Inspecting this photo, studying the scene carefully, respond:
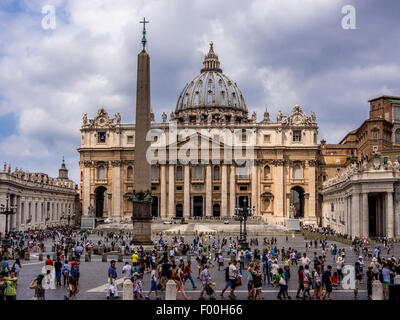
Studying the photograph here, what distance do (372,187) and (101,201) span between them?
5366cm

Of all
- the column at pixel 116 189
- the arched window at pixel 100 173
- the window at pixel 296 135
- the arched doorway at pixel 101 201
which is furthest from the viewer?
the arched doorway at pixel 101 201

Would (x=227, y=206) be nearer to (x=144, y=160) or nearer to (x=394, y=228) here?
(x=394, y=228)

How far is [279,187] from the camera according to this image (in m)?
79.6

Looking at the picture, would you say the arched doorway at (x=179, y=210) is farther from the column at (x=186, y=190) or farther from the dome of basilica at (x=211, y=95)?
the dome of basilica at (x=211, y=95)

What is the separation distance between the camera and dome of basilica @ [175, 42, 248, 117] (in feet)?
353

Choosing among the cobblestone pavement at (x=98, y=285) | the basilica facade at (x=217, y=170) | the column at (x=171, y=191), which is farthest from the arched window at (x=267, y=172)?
the cobblestone pavement at (x=98, y=285)

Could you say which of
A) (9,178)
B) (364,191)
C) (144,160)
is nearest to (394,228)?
(364,191)

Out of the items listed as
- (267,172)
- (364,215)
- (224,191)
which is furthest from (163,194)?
(364,215)

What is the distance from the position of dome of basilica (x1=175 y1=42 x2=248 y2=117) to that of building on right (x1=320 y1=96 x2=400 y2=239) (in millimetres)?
33015

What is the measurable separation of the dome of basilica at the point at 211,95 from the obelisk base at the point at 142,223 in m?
78.6

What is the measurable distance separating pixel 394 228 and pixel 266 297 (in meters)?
30.7

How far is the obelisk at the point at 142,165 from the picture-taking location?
28.2 m

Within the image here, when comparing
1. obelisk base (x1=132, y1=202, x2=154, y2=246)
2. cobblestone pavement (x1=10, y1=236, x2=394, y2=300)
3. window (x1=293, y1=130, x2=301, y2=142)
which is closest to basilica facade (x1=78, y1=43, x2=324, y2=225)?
window (x1=293, y1=130, x2=301, y2=142)

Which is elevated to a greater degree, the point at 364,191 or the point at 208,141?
the point at 208,141
